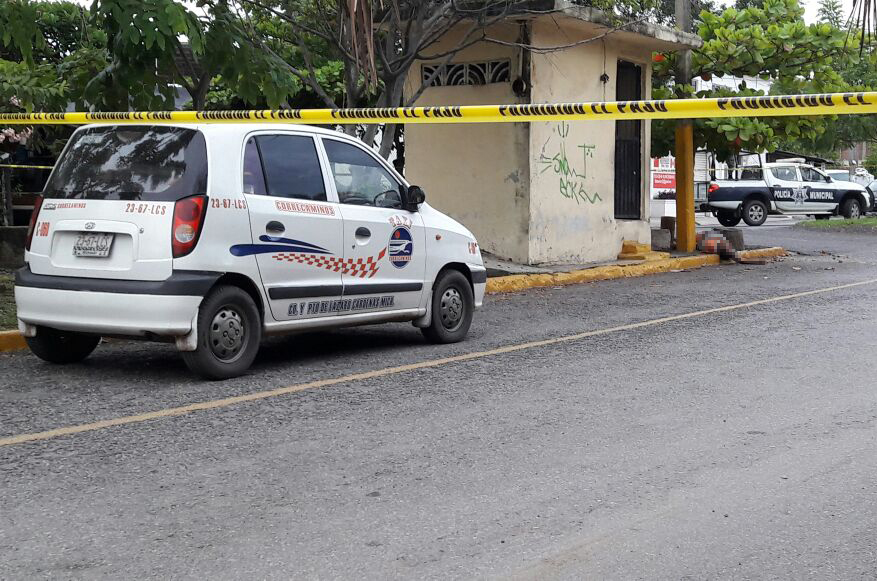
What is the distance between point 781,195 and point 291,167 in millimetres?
25625

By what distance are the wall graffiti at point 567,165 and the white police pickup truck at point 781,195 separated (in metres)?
14.4

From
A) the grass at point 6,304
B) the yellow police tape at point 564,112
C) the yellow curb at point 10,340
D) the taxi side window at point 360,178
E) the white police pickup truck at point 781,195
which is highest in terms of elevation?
the yellow police tape at point 564,112

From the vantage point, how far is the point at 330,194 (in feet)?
25.7

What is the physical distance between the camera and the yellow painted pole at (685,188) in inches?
741

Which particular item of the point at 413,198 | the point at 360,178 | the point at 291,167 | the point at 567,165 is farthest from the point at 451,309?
the point at 567,165

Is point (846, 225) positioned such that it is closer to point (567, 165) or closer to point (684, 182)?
point (684, 182)

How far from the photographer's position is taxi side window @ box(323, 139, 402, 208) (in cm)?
797

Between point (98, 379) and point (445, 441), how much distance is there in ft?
9.33

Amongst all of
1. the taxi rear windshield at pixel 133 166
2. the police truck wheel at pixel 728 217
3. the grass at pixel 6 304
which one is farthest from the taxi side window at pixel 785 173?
the taxi rear windshield at pixel 133 166

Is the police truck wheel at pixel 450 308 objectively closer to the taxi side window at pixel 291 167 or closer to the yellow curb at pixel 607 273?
the taxi side window at pixel 291 167

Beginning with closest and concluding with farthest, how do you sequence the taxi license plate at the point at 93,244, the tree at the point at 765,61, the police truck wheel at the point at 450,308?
the taxi license plate at the point at 93,244, the police truck wheel at the point at 450,308, the tree at the point at 765,61

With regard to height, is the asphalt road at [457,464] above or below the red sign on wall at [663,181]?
below

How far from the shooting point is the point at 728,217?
30.3 metres

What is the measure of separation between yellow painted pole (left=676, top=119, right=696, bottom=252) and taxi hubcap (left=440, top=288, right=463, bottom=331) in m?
10.7
